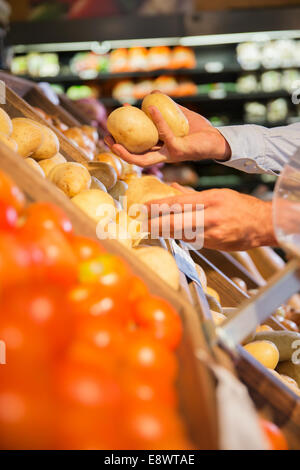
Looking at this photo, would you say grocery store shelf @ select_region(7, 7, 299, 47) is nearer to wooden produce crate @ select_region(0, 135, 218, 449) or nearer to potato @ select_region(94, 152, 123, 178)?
potato @ select_region(94, 152, 123, 178)

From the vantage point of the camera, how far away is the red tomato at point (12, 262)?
2.08 ft

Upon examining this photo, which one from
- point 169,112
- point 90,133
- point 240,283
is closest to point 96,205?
point 169,112

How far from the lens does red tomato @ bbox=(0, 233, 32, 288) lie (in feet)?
2.08

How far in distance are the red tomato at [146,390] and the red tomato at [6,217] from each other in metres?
0.27

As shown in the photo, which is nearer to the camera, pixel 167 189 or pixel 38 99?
pixel 167 189

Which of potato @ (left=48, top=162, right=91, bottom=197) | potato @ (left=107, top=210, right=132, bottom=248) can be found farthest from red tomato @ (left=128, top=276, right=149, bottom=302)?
potato @ (left=48, top=162, right=91, bottom=197)

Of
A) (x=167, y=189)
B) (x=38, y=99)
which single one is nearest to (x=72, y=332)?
(x=167, y=189)

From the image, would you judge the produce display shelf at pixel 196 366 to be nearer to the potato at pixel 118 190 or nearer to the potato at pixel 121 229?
the potato at pixel 121 229

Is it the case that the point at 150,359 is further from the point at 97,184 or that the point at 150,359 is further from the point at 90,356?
the point at 97,184

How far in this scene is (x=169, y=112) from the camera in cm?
154

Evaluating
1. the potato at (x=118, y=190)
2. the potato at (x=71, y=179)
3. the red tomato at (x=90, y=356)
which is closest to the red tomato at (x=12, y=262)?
the red tomato at (x=90, y=356)

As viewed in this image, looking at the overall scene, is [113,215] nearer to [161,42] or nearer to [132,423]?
[132,423]
